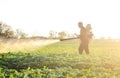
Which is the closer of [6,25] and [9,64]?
[9,64]

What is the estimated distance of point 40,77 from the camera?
13.3 meters

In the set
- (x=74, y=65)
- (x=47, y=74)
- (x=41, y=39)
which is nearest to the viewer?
(x=47, y=74)

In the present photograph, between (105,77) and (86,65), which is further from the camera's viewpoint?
(86,65)

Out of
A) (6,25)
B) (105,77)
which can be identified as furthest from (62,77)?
(6,25)

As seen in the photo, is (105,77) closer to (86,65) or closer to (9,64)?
(86,65)

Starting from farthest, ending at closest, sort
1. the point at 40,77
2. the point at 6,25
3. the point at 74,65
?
the point at 6,25 < the point at 74,65 < the point at 40,77

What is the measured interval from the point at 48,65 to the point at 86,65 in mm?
1694

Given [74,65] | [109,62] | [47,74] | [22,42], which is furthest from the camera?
[22,42]

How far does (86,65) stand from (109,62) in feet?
4.89

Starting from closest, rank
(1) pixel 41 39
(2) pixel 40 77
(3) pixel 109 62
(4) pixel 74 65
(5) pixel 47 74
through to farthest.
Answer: (2) pixel 40 77
(5) pixel 47 74
(4) pixel 74 65
(3) pixel 109 62
(1) pixel 41 39

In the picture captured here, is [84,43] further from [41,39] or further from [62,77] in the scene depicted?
[62,77]

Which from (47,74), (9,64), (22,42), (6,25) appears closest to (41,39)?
(22,42)

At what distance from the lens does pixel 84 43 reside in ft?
91.0

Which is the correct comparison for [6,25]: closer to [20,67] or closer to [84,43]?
[84,43]
